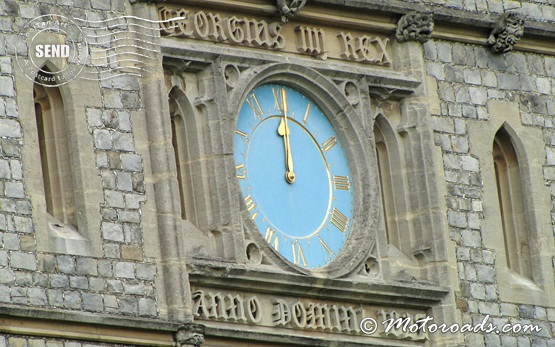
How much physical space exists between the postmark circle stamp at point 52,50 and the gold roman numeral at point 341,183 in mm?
3636

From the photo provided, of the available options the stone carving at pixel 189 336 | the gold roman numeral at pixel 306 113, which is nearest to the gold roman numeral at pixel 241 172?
the gold roman numeral at pixel 306 113

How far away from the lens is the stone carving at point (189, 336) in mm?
30375

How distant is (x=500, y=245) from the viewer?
33.9m

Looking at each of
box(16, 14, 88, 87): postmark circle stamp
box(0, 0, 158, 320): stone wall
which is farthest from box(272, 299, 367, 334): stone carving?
box(16, 14, 88, 87): postmark circle stamp

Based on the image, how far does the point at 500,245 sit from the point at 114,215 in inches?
218

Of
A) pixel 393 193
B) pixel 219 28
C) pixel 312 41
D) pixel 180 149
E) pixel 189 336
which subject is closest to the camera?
pixel 189 336

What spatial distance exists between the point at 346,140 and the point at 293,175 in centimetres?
93

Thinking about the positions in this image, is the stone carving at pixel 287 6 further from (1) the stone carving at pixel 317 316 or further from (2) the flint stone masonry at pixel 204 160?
(1) the stone carving at pixel 317 316

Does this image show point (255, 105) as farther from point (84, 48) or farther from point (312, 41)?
point (84, 48)

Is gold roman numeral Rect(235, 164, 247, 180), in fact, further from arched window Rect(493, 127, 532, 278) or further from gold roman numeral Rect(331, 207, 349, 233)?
arched window Rect(493, 127, 532, 278)

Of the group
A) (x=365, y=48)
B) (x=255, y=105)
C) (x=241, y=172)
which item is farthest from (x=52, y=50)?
(x=365, y=48)

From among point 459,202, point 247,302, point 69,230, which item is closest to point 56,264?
point 69,230

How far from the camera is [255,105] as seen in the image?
32.4m

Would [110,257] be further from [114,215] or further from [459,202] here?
[459,202]
